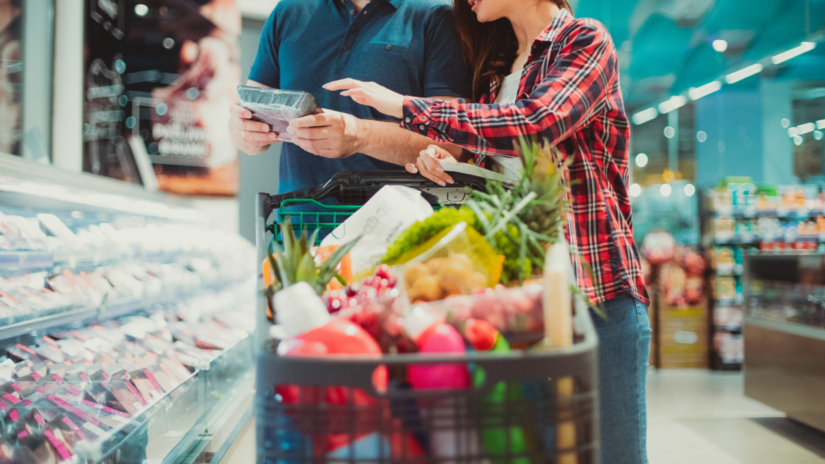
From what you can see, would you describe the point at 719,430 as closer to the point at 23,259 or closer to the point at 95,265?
the point at 95,265

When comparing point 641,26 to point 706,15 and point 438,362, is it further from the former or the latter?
point 438,362

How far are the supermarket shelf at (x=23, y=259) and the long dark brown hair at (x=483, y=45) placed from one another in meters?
1.79

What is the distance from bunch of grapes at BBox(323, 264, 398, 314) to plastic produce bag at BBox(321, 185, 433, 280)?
18 cm

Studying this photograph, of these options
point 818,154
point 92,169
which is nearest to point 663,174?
point 818,154

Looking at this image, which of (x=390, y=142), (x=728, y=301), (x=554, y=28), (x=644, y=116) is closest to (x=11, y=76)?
(x=390, y=142)

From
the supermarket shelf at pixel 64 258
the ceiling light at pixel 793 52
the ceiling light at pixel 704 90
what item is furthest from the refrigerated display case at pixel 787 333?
the ceiling light at pixel 704 90

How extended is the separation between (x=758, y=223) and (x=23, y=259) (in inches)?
297

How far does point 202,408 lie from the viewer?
2.40 metres

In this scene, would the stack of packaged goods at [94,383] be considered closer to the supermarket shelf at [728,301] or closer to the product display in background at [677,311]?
the product display in background at [677,311]

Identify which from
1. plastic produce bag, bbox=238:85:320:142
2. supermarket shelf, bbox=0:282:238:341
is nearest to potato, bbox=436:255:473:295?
plastic produce bag, bbox=238:85:320:142

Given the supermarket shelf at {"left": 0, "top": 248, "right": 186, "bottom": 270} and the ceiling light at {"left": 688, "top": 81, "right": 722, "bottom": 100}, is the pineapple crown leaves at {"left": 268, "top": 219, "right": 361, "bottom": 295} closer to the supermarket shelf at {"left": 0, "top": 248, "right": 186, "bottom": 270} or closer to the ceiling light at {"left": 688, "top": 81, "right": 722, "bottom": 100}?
the supermarket shelf at {"left": 0, "top": 248, "right": 186, "bottom": 270}

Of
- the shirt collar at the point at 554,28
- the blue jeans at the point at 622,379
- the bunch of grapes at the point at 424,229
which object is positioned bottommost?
the blue jeans at the point at 622,379

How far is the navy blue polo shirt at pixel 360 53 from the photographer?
5.36ft

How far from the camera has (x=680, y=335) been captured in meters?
6.54
